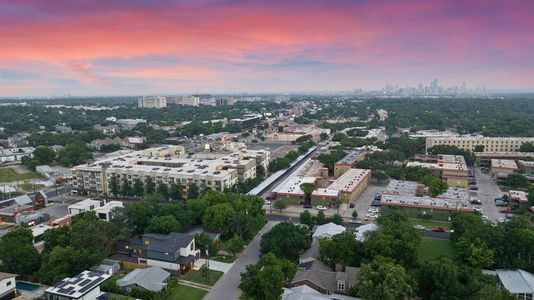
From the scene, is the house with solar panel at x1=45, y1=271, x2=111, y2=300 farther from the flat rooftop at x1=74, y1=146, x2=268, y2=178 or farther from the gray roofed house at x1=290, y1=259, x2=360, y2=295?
the flat rooftop at x1=74, y1=146, x2=268, y2=178

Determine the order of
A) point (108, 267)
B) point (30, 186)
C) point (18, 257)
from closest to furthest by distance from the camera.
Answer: point (18, 257) < point (108, 267) < point (30, 186)

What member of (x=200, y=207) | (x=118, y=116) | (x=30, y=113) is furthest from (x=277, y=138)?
(x=30, y=113)

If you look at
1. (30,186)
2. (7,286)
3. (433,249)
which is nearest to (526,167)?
(433,249)

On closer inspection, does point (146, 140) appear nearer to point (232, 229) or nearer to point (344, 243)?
point (232, 229)

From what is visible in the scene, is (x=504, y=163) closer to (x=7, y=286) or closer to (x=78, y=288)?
(x=78, y=288)

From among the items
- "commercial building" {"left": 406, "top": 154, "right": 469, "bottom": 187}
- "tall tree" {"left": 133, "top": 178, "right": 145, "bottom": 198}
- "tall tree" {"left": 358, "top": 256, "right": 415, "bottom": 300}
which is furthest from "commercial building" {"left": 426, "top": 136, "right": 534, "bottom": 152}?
"tall tree" {"left": 358, "top": 256, "right": 415, "bottom": 300}

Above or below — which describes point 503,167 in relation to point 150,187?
above
